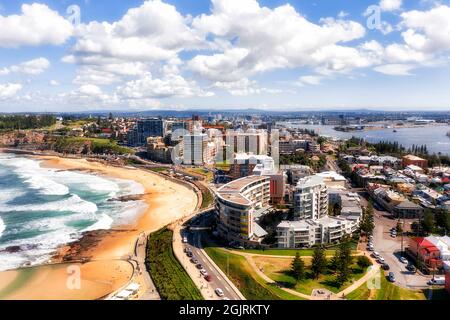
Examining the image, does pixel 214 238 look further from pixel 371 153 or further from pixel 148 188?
pixel 371 153

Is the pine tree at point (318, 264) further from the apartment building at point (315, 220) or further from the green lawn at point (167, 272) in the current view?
the green lawn at point (167, 272)

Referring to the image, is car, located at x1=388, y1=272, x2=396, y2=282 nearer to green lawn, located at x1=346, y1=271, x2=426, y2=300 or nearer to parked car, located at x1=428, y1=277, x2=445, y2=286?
green lawn, located at x1=346, y1=271, x2=426, y2=300

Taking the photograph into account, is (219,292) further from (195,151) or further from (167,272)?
(195,151)

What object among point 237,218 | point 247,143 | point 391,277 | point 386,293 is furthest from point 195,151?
point 386,293

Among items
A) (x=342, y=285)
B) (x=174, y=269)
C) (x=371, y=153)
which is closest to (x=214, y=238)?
(x=174, y=269)

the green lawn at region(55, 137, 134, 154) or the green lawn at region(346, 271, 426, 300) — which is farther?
the green lawn at region(55, 137, 134, 154)

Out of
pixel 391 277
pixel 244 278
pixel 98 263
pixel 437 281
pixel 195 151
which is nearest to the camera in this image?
pixel 437 281

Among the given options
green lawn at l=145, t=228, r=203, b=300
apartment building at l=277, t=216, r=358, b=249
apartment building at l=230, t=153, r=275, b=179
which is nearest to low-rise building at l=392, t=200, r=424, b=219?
apartment building at l=277, t=216, r=358, b=249

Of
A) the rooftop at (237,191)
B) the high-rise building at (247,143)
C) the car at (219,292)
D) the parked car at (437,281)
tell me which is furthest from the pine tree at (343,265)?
the high-rise building at (247,143)
